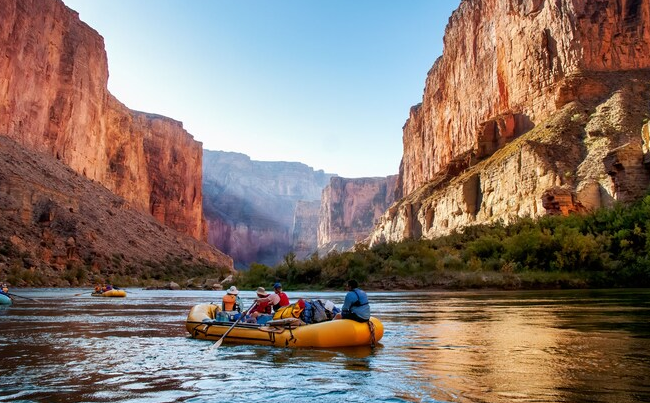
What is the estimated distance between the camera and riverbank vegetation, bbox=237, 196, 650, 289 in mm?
35656

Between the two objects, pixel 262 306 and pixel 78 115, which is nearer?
pixel 262 306

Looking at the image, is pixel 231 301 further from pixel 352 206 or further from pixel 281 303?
pixel 352 206

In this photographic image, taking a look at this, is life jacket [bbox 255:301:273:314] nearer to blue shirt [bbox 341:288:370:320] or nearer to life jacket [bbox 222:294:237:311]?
life jacket [bbox 222:294:237:311]

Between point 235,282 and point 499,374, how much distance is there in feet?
155

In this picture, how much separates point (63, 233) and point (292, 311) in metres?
44.4

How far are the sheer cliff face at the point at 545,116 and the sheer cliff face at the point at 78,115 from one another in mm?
45670

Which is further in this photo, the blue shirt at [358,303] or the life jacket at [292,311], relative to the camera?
the life jacket at [292,311]

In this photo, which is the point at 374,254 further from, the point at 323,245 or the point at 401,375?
the point at 323,245

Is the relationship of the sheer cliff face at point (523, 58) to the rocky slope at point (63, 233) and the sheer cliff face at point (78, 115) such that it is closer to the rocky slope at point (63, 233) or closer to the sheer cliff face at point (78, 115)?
the rocky slope at point (63, 233)

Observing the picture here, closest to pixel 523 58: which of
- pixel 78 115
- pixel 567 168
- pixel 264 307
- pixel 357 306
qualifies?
pixel 567 168

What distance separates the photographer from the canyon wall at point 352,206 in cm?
17262

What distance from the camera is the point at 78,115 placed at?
78.4 metres

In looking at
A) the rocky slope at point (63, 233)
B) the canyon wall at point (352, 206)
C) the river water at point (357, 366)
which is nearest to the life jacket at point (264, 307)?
the river water at point (357, 366)

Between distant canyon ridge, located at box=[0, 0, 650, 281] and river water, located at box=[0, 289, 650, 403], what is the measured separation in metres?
33.5
